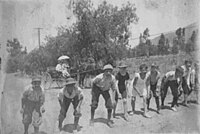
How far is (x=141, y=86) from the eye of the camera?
5805 mm

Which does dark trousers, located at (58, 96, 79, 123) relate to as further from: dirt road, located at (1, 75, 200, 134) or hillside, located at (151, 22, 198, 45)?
hillside, located at (151, 22, 198, 45)

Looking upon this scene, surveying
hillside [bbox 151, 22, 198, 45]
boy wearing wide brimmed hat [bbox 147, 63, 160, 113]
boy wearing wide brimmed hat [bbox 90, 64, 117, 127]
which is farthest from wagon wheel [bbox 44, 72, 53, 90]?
hillside [bbox 151, 22, 198, 45]

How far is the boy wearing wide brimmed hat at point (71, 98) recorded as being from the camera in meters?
5.43

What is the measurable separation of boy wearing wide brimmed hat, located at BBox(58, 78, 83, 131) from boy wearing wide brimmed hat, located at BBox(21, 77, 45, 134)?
11.8 inches

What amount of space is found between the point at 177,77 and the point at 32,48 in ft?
8.06

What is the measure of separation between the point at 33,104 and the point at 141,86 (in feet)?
5.77

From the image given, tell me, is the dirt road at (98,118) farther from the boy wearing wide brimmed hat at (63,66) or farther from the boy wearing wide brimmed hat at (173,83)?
the boy wearing wide brimmed hat at (63,66)

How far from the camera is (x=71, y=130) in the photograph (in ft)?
17.9

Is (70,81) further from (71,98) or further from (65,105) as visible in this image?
(65,105)

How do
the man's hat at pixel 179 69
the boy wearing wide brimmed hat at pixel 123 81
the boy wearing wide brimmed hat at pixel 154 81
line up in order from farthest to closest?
1. the man's hat at pixel 179 69
2. the boy wearing wide brimmed hat at pixel 154 81
3. the boy wearing wide brimmed hat at pixel 123 81

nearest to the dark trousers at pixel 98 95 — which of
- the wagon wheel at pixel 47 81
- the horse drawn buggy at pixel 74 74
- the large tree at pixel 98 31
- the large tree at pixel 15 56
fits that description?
the horse drawn buggy at pixel 74 74

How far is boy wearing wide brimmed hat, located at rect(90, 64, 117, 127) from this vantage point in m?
5.57

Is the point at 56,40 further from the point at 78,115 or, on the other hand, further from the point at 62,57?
the point at 78,115

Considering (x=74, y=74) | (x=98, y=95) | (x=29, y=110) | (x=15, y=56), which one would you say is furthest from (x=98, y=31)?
(x=29, y=110)
